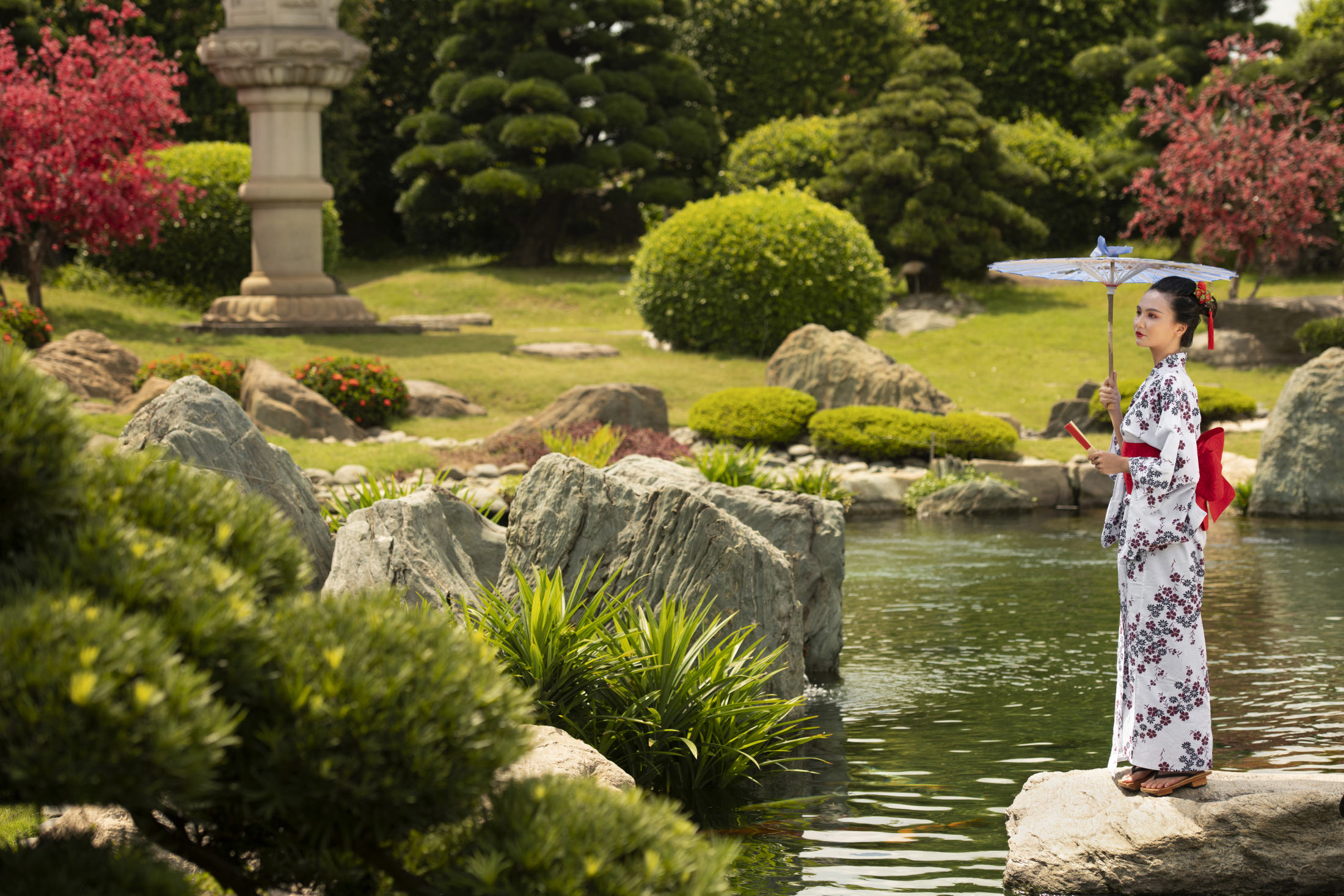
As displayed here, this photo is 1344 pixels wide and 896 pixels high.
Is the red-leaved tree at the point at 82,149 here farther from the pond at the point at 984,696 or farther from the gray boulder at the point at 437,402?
the pond at the point at 984,696

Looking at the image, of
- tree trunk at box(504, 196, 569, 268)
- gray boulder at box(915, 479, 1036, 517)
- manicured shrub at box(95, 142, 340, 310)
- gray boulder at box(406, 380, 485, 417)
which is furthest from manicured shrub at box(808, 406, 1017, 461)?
tree trunk at box(504, 196, 569, 268)

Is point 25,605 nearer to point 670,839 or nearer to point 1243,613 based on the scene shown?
point 670,839

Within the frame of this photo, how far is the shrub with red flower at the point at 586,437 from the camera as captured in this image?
43.8 ft

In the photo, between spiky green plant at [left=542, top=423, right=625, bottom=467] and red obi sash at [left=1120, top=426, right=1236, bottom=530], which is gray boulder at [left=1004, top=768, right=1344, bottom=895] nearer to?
red obi sash at [left=1120, top=426, right=1236, bottom=530]

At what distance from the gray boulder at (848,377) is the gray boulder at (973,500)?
2.54m

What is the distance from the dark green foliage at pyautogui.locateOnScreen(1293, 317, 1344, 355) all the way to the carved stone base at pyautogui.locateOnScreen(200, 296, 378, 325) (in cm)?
1527

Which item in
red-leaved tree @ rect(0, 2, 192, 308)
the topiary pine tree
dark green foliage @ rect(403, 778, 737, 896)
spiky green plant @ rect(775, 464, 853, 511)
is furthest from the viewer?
the topiary pine tree

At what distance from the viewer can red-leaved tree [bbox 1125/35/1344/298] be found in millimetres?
23234

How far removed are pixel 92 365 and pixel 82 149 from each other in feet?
13.5

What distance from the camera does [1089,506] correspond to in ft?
48.6

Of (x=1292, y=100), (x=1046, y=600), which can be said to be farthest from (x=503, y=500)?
(x=1292, y=100)

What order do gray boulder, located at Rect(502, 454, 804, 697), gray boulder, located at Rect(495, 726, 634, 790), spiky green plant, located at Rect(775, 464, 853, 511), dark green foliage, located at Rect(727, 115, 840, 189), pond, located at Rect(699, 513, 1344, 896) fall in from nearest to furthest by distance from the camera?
gray boulder, located at Rect(495, 726, 634, 790) → pond, located at Rect(699, 513, 1344, 896) → gray boulder, located at Rect(502, 454, 804, 697) → spiky green plant, located at Rect(775, 464, 853, 511) → dark green foliage, located at Rect(727, 115, 840, 189)

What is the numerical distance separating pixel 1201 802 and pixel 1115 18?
36.1 m

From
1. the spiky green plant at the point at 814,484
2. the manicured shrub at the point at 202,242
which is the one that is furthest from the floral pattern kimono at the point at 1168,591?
the manicured shrub at the point at 202,242
